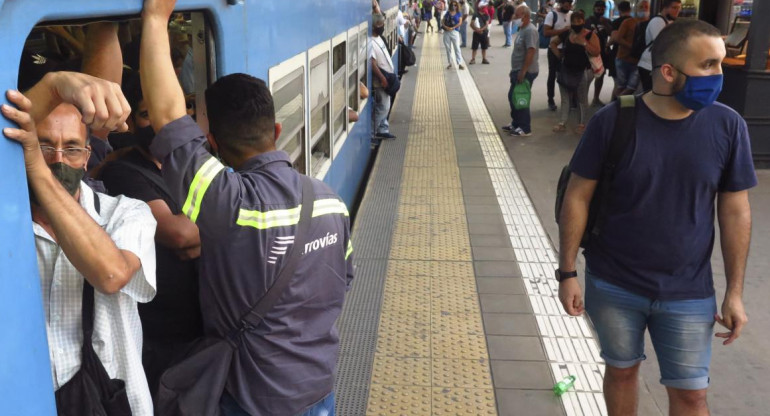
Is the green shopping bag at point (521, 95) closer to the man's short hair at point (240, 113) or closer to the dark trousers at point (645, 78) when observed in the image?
the dark trousers at point (645, 78)

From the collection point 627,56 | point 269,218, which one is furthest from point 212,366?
point 627,56

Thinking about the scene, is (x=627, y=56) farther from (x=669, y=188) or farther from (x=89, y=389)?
(x=89, y=389)

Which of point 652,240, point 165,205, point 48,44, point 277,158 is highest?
point 48,44

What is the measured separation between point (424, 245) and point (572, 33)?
17.1ft

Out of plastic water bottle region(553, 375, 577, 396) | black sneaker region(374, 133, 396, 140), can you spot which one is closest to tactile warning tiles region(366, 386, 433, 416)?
plastic water bottle region(553, 375, 577, 396)

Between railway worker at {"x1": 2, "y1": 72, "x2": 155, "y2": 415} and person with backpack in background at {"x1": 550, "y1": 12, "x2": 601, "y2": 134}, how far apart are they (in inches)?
344

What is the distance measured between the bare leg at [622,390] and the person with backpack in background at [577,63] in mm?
7367

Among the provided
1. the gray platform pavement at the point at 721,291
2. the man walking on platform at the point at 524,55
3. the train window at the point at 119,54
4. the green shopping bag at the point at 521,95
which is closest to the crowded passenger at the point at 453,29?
the gray platform pavement at the point at 721,291

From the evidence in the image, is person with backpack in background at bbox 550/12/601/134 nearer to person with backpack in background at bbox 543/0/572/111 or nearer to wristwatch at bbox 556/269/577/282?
person with backpack in background at bbox 543/0/572/111

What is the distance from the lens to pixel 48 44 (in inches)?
125

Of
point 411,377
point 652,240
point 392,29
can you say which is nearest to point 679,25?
point 652,240

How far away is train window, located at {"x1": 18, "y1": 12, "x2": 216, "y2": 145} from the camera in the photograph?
2021 mm

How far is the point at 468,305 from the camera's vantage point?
4777 mm

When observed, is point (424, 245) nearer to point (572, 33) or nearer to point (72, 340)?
point (72, 340)
